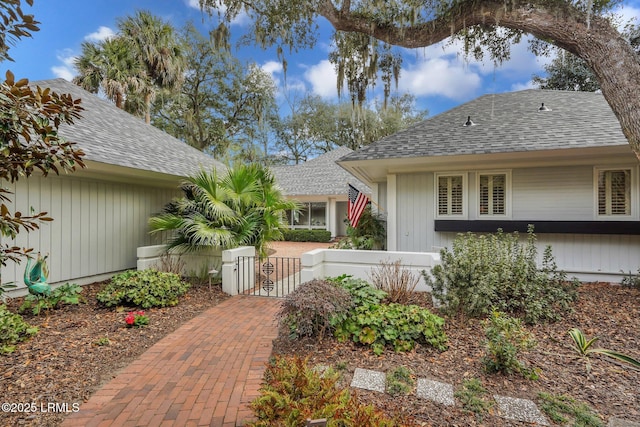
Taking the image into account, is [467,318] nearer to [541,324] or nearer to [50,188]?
[541,324]

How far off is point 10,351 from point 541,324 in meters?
6.87

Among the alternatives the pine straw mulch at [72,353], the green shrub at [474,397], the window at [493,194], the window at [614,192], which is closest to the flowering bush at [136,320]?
the pine straw mulch at [72,353]

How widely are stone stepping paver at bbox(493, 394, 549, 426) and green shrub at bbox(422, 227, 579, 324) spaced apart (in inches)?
62.2

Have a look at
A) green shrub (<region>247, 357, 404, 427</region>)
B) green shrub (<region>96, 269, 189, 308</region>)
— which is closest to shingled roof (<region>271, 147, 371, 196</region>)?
green shrub (<region>96, 269, 189, 308</region>)

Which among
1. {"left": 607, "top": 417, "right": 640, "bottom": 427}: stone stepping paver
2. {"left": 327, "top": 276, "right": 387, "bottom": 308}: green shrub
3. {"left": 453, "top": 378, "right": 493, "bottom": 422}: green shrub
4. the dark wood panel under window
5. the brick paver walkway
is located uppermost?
the dark wood panel under window

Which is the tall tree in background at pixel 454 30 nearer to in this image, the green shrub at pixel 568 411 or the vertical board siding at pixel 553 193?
the vertical board siding at pixel 553 193

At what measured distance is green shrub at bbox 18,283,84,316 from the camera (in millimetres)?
4617

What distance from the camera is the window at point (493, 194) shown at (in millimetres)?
7117

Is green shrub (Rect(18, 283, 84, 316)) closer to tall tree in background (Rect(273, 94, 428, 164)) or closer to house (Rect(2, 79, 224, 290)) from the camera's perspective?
house (Rect(2, 79, 224, 290))

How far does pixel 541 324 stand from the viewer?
4.25 meters

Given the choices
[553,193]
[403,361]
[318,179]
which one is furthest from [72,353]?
[318,179]

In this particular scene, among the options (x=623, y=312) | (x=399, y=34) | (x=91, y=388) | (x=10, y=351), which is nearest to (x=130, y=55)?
(x=399, y=34)

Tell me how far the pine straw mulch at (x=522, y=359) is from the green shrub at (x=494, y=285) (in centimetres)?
22

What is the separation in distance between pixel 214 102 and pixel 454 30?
63.7ft
